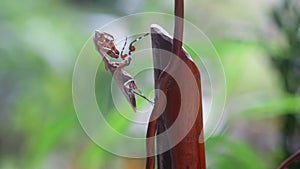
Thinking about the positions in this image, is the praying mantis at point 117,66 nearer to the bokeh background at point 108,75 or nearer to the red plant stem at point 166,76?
the red plant stem at point 166,76

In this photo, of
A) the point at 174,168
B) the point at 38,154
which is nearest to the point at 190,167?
the point at 174,168

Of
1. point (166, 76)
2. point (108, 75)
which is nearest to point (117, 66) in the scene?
point (166, 76)

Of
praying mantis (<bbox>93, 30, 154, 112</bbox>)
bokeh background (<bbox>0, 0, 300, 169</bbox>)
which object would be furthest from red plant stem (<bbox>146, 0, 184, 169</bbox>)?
bokeh background (<bbox>0, 0, 300, 169</bbox>)

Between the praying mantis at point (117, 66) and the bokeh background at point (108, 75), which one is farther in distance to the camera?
the bokeh background at point (108, 75)

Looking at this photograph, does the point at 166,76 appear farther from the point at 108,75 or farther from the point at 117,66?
the point at 108,75

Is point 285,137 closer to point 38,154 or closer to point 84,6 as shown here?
point 38,154

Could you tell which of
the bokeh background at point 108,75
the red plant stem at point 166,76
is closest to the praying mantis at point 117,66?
the red plant stem at point 166,76
